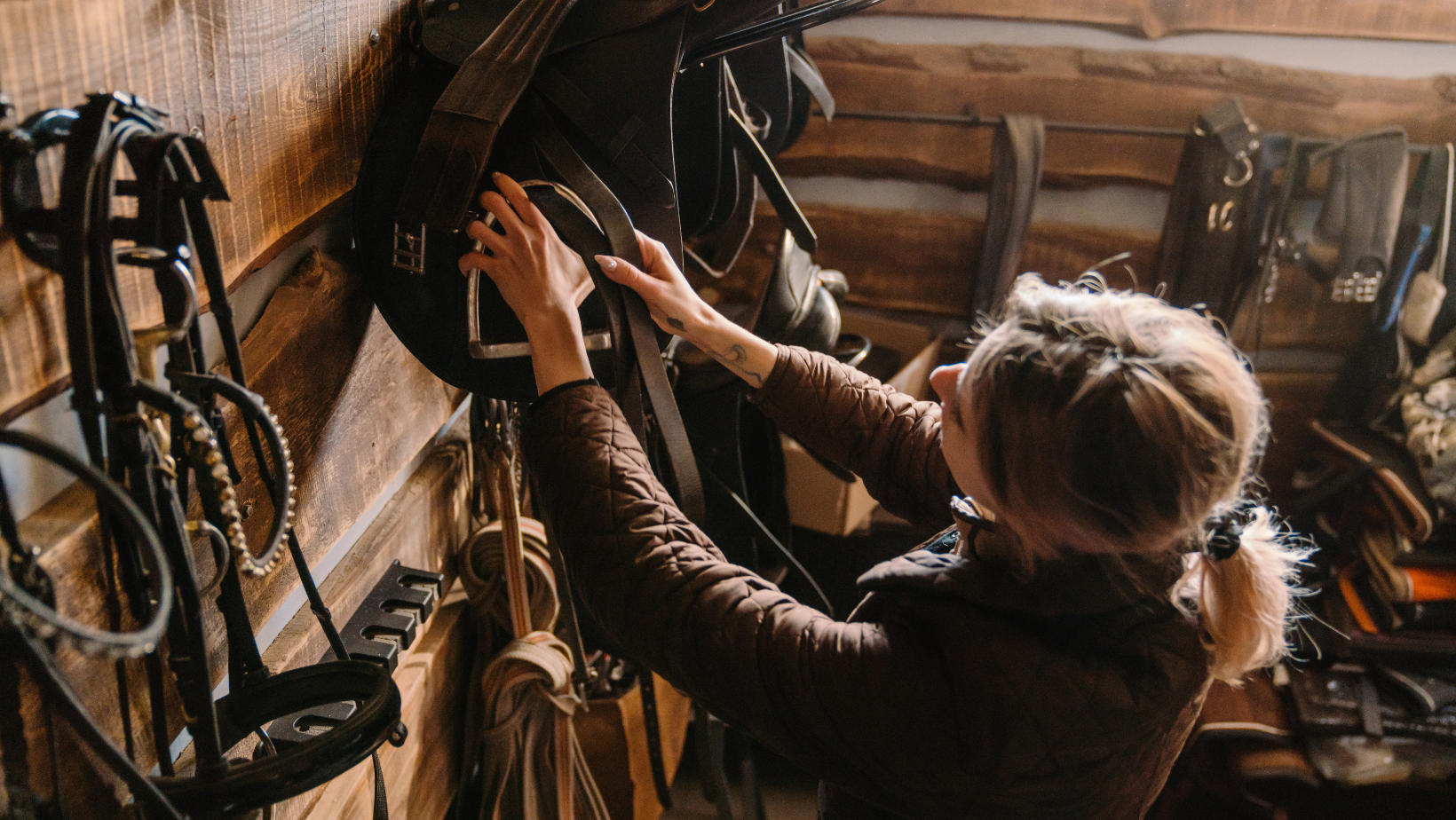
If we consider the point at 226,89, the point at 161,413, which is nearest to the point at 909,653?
the point at 161,413

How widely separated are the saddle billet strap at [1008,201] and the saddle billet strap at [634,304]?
1.28m

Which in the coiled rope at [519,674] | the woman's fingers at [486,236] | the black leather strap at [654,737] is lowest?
A: the black leather strap at [654,737]

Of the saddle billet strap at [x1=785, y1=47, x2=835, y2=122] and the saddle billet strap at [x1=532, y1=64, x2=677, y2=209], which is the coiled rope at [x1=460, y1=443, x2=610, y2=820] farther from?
the saddle billet strap at [x1=785, y1=47, x2=835, y2=122]

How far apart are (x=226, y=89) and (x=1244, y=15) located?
2.05m

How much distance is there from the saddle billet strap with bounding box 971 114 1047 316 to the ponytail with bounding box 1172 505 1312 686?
1242mm

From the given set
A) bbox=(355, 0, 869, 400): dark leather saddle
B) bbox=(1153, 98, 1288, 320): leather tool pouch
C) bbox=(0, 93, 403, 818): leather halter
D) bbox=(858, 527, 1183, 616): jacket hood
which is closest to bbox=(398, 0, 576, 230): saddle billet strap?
bbox=(355, 0, 869, 400): dark leather saddle

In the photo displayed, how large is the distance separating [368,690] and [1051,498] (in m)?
0.53

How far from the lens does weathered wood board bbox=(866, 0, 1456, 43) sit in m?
1.86

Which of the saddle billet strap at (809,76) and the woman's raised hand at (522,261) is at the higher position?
the saddle billet strap at (809,76)

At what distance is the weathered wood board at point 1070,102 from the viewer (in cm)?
190

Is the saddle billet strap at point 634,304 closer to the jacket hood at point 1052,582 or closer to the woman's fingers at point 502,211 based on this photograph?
the woman's fingers at point 502,211

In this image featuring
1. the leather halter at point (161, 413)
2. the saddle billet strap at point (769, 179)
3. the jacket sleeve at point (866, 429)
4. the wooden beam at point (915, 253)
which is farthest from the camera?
the wooden beam at point (915, 253)

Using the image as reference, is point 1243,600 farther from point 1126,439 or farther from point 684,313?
point 684,313

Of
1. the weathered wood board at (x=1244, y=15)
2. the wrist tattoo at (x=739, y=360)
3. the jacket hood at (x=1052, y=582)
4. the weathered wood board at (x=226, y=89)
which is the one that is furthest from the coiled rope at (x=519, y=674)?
the weathered wood board at (x=1244, y=15)
